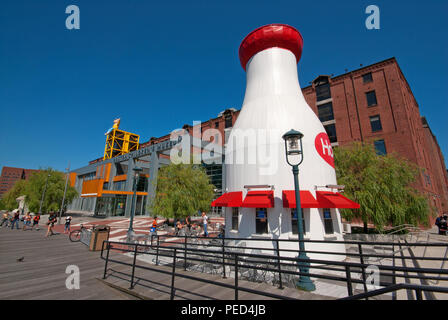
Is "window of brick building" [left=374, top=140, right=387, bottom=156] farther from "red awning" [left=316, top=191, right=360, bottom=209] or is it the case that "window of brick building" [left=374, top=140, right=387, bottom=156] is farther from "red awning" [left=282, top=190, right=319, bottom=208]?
"red awning" [left=282, top=190, right=319, bottom=208]

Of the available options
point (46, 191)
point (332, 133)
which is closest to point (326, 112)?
point (332, 133)

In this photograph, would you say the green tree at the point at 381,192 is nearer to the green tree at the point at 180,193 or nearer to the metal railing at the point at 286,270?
the metal railing at the point at 286,270

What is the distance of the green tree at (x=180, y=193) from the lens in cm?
1791

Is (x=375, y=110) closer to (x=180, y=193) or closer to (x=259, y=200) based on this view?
(x=259, y=200)

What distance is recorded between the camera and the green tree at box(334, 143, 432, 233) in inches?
538

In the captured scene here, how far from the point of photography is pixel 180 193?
718 inches

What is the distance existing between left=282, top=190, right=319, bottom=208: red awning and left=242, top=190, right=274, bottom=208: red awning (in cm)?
57

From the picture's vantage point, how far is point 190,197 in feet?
61.3

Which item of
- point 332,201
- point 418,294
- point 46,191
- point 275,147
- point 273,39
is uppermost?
point 273,39

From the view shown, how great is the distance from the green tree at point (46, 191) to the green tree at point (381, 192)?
1590 inches

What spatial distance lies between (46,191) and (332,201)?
4009cm

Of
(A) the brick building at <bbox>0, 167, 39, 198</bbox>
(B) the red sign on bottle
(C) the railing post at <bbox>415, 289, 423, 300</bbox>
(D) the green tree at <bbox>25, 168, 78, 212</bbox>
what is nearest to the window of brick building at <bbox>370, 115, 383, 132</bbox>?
(B) the red sign on bottle
